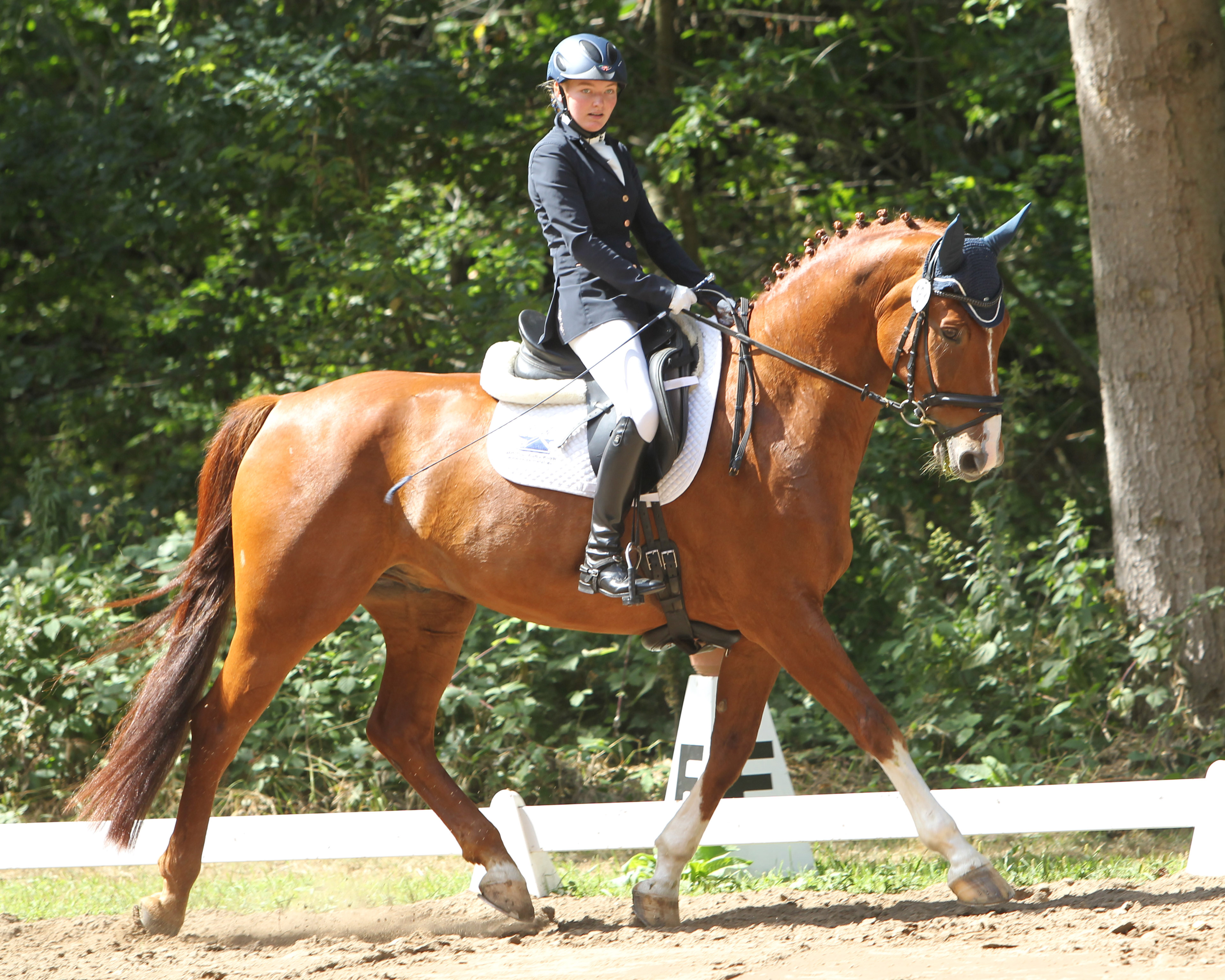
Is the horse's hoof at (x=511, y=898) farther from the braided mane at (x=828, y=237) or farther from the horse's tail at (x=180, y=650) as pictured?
the braided mane at (x=828, y=237)

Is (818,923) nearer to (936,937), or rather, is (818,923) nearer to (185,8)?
(936,937)

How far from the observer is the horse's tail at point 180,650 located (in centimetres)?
436

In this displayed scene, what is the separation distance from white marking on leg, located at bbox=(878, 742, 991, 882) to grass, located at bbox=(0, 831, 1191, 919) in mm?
981

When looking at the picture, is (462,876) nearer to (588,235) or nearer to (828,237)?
(588,235)

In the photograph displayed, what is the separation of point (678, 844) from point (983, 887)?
1037 millimetres

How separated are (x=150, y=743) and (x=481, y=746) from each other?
2574 millimetres

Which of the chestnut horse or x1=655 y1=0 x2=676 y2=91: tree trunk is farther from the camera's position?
x1=655 y1=0 x2=676 y2=91: tree trunk

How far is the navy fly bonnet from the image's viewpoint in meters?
3.75

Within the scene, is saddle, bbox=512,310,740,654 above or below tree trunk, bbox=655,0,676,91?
below

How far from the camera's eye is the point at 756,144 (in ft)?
30.0

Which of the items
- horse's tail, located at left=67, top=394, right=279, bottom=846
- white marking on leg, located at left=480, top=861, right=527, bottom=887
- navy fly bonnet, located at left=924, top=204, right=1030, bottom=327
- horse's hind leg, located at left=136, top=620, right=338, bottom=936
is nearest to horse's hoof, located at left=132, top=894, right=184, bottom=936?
horse's hind leg, located at left=136, top=620, right=338, bottom=936

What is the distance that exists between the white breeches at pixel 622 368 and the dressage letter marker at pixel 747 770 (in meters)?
1.51

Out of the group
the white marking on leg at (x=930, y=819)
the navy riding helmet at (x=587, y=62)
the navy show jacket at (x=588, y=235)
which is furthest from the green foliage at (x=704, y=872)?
the navy riding helmet at (x=587, y=62)

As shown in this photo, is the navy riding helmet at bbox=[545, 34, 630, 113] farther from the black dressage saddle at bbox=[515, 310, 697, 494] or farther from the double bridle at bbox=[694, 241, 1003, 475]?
the double bridle at bbox=[694, 241, 1003, 475]
